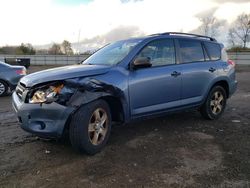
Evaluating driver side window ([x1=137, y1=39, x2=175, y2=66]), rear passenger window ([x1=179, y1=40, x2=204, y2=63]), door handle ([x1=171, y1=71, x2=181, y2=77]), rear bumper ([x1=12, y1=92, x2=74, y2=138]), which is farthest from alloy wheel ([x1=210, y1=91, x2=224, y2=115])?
rear bumper ([x1=12, y1=92, x2=74, y2=138])

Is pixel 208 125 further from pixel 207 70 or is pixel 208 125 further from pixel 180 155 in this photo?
pixel 180 155

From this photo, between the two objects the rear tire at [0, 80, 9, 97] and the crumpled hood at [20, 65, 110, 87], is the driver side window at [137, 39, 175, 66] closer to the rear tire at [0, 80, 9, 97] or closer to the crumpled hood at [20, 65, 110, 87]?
the crumpled hood at [20, 65, 110, 87]

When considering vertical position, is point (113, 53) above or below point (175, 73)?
above

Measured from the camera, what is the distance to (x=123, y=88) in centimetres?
496

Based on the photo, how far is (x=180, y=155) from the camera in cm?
477

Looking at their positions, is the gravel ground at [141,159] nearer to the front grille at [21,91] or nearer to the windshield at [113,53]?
the front grille at [21,91]

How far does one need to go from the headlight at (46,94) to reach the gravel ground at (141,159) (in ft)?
2.78

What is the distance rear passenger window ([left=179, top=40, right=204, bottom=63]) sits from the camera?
622cm

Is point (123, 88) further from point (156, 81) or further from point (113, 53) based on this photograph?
point (113, 53)

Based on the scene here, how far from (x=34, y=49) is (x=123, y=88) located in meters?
53.2

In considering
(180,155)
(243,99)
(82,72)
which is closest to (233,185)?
(180,155)

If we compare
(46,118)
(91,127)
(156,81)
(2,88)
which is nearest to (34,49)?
(2,88)

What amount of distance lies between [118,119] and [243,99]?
5901 mm

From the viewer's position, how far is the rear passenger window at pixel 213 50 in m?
6.91
